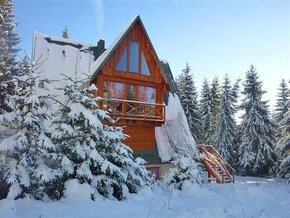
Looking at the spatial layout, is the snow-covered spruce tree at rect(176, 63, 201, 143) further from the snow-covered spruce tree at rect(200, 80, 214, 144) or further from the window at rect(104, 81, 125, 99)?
the window at rect(104, 81, 125, 99)

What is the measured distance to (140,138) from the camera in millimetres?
19203

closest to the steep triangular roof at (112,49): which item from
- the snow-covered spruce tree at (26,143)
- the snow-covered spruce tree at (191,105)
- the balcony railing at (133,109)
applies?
the balcony railing at (133,109)

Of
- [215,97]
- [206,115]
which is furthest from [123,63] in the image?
[215,97]

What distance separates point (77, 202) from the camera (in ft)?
33.6

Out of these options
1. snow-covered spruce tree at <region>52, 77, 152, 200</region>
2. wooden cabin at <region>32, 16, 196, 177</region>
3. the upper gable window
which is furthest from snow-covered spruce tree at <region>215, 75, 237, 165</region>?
snow-covered spruce tree at <region>52, 77, 152, 200</region>

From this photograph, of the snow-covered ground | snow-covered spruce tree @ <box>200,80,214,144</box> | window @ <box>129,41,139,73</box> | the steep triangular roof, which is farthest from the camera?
snow-covered spruce tree @ <box>200,80,214,144</box>

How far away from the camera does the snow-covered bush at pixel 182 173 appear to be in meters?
15.8

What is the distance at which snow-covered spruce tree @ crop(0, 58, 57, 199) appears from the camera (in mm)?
10133

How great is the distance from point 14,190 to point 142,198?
4.63m

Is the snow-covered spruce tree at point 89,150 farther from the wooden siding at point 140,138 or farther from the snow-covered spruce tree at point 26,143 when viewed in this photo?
the wooden siding at point 140,138

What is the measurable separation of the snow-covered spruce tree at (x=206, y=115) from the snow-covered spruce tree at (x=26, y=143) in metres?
35.4

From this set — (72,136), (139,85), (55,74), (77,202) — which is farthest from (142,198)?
(55,74)

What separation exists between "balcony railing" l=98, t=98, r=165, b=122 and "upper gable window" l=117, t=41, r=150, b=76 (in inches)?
85.3

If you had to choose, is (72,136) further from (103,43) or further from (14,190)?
(103,43)
